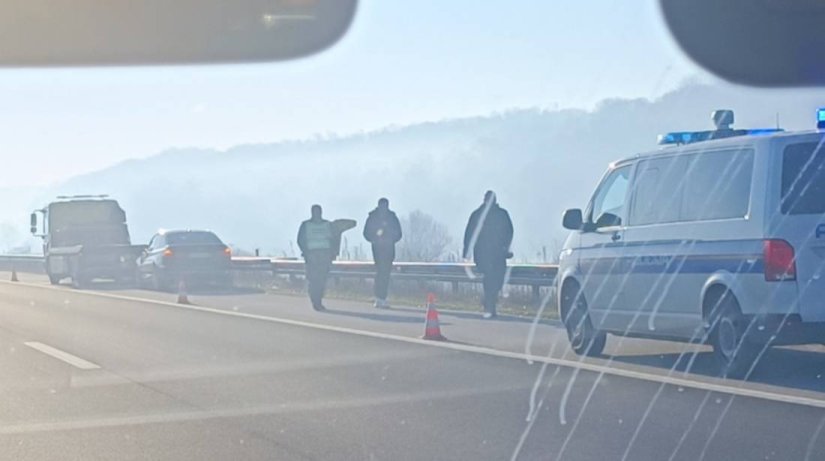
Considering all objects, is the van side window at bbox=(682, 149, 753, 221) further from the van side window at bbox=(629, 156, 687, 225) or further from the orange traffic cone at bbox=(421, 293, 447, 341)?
the orange traffic cone at bbox=(421, 293, 447, 341)

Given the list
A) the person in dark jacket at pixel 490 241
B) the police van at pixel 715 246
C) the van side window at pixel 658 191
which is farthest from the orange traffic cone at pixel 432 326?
the person in dark jacket at pixel 490 241

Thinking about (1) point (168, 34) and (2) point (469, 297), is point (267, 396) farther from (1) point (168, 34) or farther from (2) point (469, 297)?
(2) point (469, 297)

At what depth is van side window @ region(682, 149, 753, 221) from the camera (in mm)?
11203

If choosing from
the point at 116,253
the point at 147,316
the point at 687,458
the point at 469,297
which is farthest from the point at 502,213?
the point at 116,253

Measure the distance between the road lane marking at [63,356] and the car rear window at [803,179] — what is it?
6.98 m

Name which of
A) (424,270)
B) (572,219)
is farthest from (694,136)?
(424,270)

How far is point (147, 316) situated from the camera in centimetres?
2125

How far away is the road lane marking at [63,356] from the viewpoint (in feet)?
45.4

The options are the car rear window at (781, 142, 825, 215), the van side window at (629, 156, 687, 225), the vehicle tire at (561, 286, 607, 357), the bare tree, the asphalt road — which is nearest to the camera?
the asphalt road

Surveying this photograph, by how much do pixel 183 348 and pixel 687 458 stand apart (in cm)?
855

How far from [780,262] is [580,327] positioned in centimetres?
311

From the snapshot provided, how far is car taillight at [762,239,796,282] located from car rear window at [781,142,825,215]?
285 mm

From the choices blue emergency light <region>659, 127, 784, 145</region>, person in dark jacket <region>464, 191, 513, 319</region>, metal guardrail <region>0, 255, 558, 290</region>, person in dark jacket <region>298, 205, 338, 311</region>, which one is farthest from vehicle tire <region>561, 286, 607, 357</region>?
person in dark jacket <region>298, 205, 338, 311</region>

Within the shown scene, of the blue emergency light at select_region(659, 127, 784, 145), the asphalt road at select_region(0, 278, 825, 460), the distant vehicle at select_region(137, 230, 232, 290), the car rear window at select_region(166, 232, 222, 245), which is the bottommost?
the asphalt road at select_region(0, 278, 825, 460)
